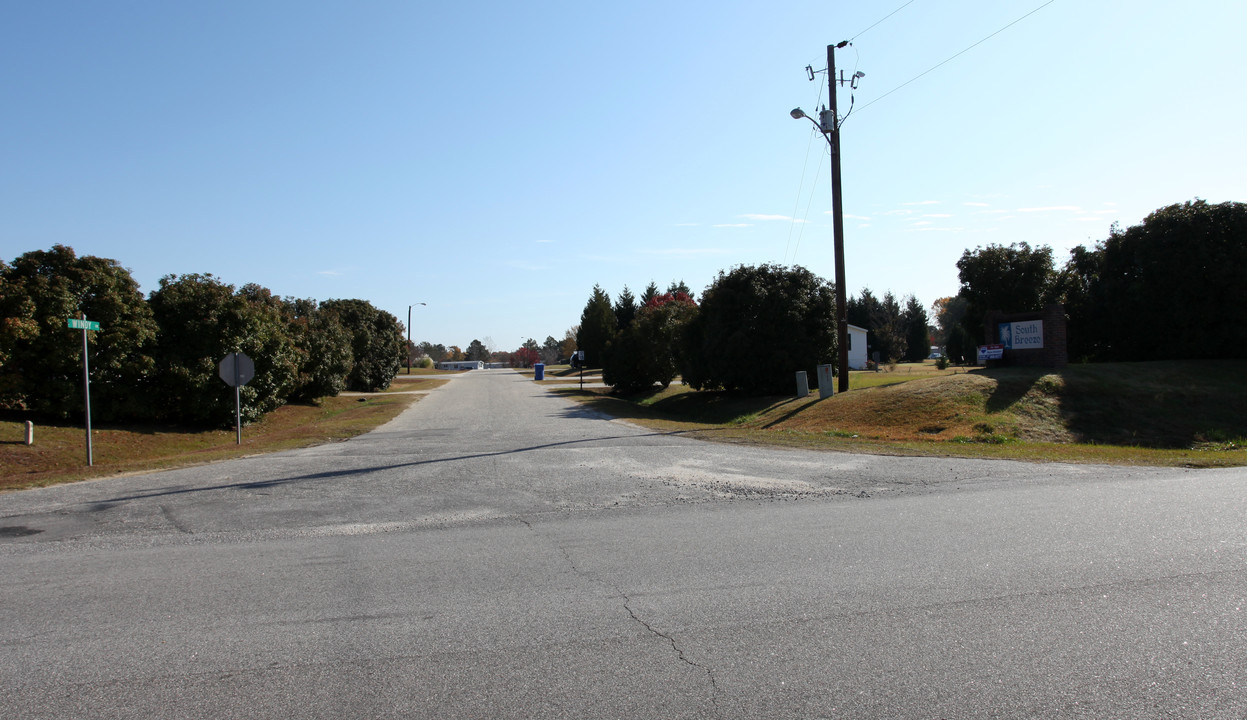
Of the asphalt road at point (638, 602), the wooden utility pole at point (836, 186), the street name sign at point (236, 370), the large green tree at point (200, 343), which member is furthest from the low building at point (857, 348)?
the asphalt road at point (638, 602)

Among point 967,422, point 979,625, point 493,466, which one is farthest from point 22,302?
point 967,422

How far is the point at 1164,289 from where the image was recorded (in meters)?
24.8

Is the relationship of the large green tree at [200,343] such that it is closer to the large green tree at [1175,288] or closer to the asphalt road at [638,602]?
the asphalt road at [638,602]

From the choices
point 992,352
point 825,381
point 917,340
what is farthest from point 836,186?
point 917,340

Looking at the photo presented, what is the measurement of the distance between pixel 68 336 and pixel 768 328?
2166 centimetres

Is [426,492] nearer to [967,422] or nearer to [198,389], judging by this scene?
[967,422]

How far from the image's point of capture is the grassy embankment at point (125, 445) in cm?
1327

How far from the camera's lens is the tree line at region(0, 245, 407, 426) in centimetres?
1820

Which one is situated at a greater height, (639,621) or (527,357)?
(527,357)

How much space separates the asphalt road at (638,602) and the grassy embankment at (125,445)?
3.88m

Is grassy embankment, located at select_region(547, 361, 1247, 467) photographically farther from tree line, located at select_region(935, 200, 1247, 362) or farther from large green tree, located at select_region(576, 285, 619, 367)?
large green tree, located at select_region(576, 285, 619, 367)

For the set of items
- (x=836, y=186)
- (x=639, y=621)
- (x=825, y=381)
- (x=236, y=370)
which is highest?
(x=836, y=186)

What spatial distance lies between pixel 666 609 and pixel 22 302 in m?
19.8

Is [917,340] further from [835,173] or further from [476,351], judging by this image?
[476,351]
